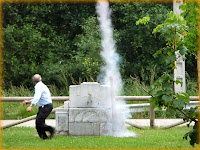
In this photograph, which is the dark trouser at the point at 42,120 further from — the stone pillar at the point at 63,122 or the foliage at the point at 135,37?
the foliage at the point at 135,37

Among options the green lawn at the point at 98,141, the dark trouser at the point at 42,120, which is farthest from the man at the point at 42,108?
the green lawn at the point at 98,141

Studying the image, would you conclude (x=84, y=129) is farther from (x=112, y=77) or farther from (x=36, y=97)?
(x=112, y=77)

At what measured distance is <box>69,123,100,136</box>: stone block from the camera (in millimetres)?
11445

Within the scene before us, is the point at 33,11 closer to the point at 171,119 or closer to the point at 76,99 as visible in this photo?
the point at 171,119

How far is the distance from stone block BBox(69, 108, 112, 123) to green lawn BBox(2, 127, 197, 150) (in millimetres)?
494

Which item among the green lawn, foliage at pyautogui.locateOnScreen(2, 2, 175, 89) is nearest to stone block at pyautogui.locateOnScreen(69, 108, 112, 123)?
the green lawn

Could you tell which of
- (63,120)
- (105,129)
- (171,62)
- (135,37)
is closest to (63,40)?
(135,37)

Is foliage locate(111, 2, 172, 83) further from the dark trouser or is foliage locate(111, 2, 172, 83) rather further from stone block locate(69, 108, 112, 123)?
the dark trouser

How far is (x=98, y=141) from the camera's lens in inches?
411

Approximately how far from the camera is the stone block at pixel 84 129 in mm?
11445

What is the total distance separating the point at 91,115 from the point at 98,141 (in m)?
1.14

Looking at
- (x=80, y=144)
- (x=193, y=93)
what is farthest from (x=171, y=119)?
(x=80, y=144)

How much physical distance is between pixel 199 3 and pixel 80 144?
12.4 feet

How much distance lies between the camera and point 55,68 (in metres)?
22.7
